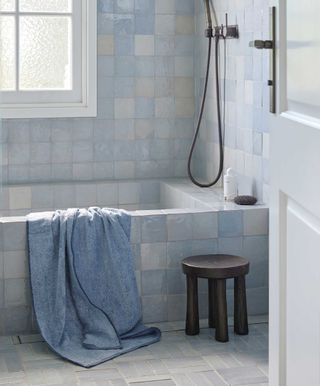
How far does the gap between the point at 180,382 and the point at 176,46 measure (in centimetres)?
256

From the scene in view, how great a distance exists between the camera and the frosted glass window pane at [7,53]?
16.2ft

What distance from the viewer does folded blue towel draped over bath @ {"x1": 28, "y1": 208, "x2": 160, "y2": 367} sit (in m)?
3.72

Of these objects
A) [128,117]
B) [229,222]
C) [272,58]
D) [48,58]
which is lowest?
[229,222]

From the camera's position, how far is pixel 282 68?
6.37ft

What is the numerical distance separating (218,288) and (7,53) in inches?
82.6

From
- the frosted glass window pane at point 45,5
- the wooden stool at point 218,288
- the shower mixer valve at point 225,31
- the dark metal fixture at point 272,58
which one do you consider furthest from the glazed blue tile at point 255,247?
the dark metal fixture at point 272,58

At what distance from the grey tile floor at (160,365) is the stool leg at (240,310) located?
1.7 inches

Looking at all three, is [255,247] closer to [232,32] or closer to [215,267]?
[215,267]

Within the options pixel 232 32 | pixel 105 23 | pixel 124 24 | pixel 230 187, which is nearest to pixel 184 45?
pixel 124 24

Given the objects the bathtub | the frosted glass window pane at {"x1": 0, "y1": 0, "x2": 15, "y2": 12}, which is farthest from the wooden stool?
the frosted glass window pane at {"x1": 0, "y1": 0, "x2": 15, "y2": 12}

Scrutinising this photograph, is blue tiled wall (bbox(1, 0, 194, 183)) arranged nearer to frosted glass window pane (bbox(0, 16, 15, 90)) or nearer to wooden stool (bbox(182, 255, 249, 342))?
frosted glass window pane (bbox(0, 16, 15, 90))

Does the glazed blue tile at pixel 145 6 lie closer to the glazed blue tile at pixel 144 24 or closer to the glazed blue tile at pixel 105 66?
the glazed blue tile at pixel 144 24

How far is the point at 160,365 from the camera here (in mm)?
3443

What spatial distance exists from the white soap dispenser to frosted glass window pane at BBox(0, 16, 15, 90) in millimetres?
1424
